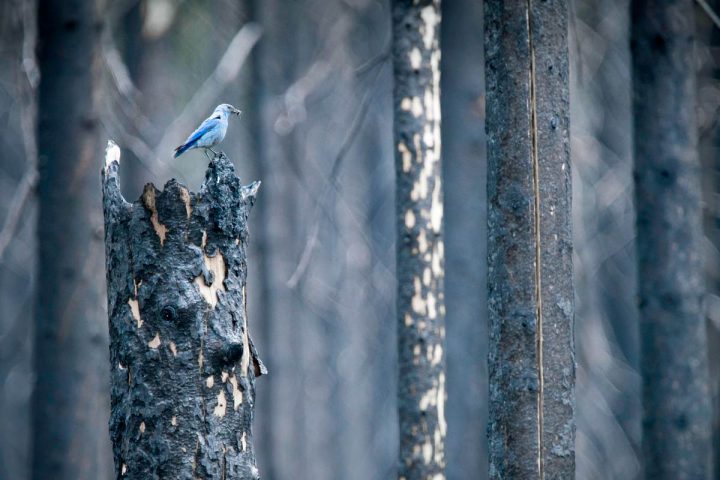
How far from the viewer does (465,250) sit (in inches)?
325

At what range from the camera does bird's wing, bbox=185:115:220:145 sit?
3.58 metres

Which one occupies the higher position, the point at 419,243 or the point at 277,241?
the point at 277,241

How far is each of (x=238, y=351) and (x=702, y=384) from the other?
172 inches

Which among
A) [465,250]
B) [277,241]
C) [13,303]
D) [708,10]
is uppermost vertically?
[13,303]

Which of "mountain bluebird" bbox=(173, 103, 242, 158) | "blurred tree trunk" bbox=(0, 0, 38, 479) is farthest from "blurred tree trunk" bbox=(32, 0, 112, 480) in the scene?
"blurred tree trunk" bbox=(0, 0, 38, 479)

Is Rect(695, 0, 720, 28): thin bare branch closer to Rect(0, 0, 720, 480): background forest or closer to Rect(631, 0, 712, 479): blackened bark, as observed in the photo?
Rect(631, 0, 712, 479): blackened bark

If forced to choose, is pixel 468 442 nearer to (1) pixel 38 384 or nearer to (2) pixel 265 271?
(2) pixel 265 271

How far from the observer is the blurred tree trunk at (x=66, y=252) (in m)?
5.39

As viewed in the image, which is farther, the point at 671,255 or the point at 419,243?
the point at 671,255

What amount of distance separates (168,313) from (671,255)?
4255 millimetres

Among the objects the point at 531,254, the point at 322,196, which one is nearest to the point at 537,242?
the point at 531,254

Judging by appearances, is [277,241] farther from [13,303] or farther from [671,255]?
[13,303]

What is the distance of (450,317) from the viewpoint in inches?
332

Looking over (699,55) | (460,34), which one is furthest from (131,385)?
(699,55)
